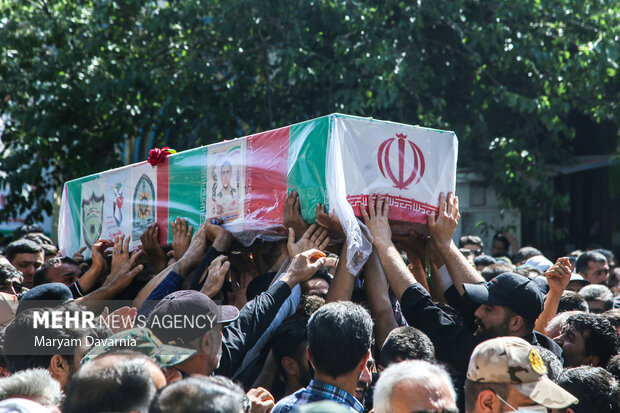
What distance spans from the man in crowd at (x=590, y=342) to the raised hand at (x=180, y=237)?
229 centimetres

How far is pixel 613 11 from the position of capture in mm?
8898

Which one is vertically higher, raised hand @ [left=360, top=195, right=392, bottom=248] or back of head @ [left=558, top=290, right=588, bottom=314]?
raised hand @ [left=360, top=195, right=392, bottom=248]

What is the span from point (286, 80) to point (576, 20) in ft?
12.4

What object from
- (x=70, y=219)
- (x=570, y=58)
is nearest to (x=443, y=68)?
(x=570, y=58)

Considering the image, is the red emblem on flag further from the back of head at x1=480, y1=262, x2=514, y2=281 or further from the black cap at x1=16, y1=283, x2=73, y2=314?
the black cap at x1=16, y1=283, x2=73, y2=314

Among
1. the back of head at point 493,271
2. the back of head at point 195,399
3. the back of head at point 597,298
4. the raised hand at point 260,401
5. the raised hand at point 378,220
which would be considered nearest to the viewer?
the back of head at point 195,399

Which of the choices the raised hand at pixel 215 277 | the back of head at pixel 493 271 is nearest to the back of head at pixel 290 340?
the raised hand at pixel 215 277

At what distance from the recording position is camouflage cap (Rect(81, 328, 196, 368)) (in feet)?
8.63

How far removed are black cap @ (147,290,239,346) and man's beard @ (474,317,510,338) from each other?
129cm

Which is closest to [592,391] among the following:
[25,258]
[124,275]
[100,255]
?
[124,275]

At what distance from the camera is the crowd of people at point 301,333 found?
2.13 metres

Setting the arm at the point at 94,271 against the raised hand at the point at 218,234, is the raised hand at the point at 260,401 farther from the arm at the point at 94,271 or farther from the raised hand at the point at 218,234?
the arm at the point at 94,271

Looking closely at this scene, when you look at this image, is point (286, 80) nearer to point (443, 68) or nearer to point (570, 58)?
point (443, 68)

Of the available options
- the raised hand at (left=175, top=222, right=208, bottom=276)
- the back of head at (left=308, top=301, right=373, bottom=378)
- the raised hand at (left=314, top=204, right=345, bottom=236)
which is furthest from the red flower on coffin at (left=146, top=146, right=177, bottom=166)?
the back of head at (left=308, top=301, right=373, bottom=378)
